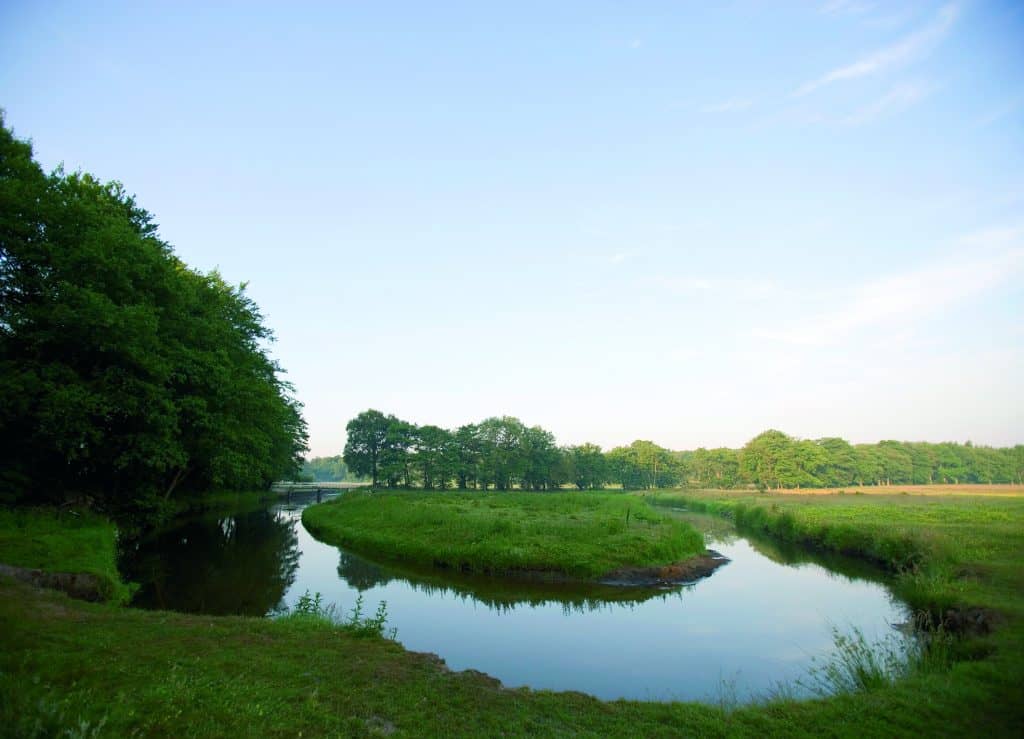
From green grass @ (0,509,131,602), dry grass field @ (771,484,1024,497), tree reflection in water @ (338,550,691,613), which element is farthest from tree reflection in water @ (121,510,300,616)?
dry grass field @ (771,484,1024,497)

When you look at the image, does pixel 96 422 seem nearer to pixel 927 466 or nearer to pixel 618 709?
pixel 618 709

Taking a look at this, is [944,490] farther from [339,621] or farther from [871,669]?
[339,621]

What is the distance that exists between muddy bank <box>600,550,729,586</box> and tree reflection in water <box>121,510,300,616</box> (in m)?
13.8

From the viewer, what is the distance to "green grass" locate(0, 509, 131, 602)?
13.7 metres

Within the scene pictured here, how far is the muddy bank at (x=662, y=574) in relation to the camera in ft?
69.5

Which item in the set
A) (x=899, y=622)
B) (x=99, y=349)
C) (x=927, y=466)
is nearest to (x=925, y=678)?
(x=899, y=622)

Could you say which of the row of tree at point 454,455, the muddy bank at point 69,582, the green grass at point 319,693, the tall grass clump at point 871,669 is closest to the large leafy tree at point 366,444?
the row of tree at point 454,455

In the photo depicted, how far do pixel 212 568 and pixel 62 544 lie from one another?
275 inches

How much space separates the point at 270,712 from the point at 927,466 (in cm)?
16642

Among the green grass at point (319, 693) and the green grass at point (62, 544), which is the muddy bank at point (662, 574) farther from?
the green grass at point (62, 544)

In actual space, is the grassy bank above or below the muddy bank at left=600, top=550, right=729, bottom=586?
above

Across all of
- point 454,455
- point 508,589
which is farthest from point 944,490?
point 508,589

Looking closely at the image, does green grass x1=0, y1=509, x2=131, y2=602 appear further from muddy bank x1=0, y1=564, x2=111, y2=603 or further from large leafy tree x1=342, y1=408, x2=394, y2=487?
large leafy tree x1=342, y1=408, x2=394, y2=487

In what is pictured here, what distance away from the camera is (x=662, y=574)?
21.9 meters
